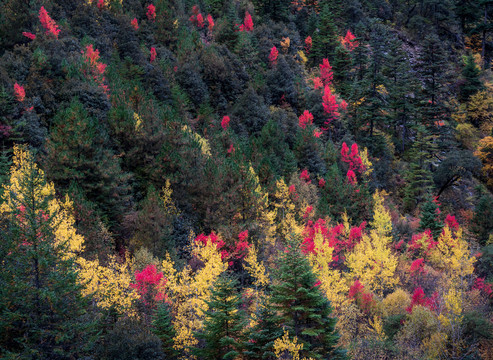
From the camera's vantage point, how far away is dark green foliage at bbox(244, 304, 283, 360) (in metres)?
20.5

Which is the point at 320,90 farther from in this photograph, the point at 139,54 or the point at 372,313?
the point at 372,313

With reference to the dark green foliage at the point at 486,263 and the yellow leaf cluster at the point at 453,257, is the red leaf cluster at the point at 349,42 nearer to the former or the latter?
the yellow leaf cluster at the point at 453,257

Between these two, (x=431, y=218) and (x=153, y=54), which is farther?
(x=153, y=54)

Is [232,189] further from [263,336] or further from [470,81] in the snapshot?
[470,81]

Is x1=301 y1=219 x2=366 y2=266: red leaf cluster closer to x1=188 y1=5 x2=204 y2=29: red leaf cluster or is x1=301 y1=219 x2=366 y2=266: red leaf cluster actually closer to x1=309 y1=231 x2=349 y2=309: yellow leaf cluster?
x1=309 y1=231 x2=349 y2=309: yellow leaf cluster

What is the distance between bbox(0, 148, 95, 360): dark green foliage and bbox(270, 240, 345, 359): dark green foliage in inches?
390

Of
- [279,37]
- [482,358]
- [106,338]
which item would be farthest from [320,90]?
[106,338]

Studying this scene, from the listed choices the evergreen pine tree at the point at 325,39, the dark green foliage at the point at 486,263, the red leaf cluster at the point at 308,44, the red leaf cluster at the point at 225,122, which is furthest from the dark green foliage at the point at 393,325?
the red leaf cluster at the point at 308,44

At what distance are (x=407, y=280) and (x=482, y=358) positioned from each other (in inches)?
622

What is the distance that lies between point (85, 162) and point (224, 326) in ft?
63.3

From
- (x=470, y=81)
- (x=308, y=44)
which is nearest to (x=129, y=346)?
(x=308, y=44)

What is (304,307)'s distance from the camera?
20.4 metres

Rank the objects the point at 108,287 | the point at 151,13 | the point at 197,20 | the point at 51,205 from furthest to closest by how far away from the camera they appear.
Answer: the point at 197,20, the point at 151,13, the point at 51,205, the point at 108,287

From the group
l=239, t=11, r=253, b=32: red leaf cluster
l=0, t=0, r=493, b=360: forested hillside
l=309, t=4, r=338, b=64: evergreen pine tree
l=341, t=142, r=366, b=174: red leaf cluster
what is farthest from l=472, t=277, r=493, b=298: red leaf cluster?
l=239, t=11, r=253, b=32: red leaf cluster
